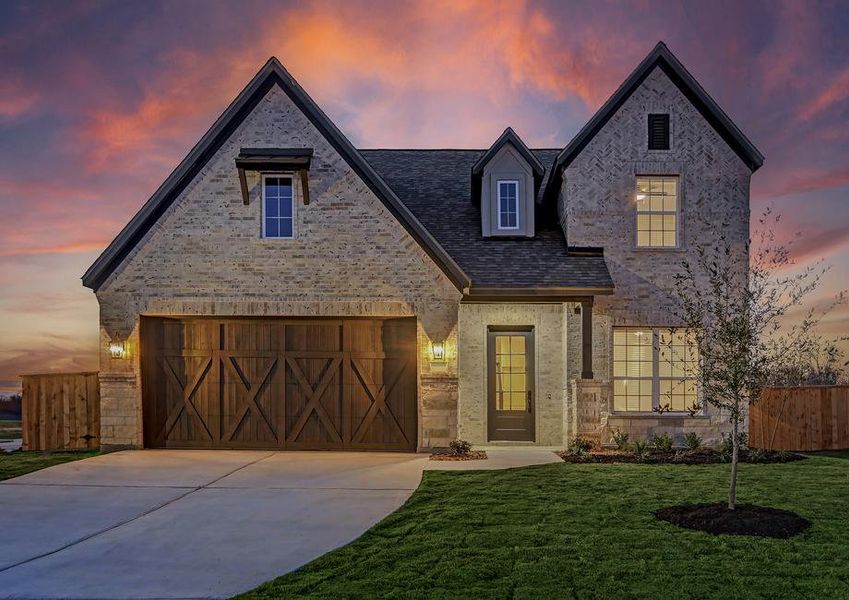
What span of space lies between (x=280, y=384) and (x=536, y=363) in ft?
18.9

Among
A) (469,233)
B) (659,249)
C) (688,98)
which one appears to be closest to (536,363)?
(469,233)

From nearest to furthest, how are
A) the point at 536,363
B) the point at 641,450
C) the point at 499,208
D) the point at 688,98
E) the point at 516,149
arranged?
the point at 641,450 < the point at 536,363 < the point at 688,98 < the point at 516,149 < the point at 499,208

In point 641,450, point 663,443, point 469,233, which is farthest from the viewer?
point 469,233

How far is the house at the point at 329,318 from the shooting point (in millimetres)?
13281

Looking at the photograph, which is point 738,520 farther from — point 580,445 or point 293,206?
point 293,206

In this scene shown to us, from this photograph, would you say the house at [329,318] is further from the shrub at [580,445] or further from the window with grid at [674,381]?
the shrub at [580,445]

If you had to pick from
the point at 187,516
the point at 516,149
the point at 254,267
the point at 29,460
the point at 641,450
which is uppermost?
the point at 516,149

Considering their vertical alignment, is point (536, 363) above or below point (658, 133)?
below

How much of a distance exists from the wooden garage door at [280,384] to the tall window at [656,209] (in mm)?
6094

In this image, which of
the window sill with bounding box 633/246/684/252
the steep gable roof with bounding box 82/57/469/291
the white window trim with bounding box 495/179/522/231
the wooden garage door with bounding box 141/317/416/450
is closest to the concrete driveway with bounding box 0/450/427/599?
the wooden garage door with bounding box 141/317/416/450

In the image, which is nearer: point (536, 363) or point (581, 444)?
point (581, 444)

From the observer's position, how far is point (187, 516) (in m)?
8.34

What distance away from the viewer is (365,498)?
30.2 ft

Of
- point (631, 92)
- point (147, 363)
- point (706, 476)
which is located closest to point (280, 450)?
point (147, 363)
